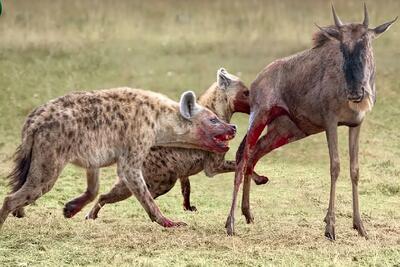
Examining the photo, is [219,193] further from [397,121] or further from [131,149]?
[397,121]

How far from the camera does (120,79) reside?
47.9ft

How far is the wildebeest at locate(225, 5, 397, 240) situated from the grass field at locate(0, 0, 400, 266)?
0.52m

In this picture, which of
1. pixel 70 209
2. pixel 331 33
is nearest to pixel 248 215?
pixel 70 209

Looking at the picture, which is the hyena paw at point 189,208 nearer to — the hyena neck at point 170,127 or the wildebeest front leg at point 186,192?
the wildebeest front leg at point 186,192

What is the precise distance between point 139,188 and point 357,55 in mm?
1920

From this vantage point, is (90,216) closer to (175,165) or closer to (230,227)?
(175,165)

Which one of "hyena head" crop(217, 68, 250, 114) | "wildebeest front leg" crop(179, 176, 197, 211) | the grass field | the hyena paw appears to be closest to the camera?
the grass field

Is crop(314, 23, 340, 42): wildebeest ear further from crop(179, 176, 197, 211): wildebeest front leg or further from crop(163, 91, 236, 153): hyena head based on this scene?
crop(179, 176, 197, 211): wildebeest front leg

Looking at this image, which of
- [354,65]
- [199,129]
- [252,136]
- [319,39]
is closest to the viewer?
[354,65]

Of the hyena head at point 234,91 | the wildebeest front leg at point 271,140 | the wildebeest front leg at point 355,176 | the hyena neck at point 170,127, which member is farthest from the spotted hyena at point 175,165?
the wildebeest front leg at point 355,176

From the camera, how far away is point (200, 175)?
441 inches

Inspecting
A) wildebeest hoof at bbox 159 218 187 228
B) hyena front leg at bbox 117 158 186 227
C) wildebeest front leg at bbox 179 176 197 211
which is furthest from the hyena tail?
wildebeest front leg at bbox 179 176 197 211

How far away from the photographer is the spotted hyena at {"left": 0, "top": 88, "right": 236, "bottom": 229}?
733 cm

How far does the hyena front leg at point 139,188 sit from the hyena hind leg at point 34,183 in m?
0.64
